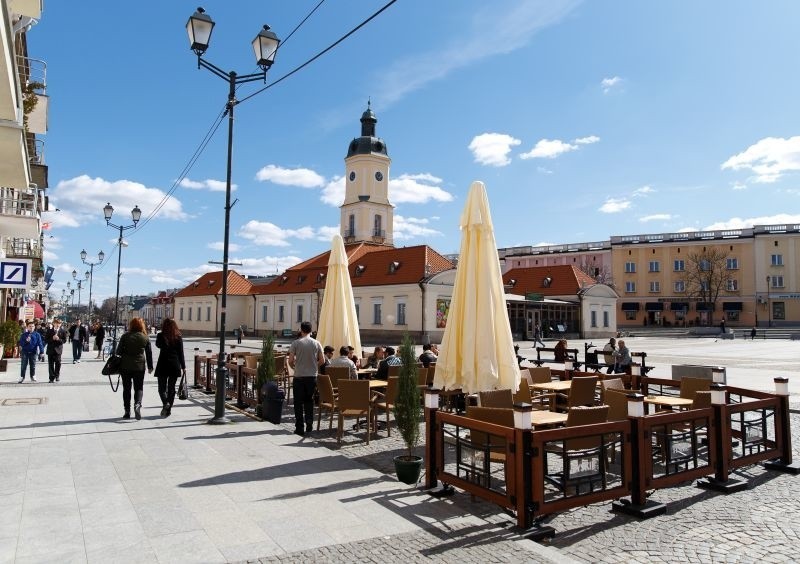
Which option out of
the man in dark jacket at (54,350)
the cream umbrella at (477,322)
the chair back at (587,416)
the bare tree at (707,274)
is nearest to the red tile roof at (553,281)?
the bare tree at (707,274)

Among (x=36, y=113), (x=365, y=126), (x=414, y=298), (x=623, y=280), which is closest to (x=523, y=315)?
(x=414, y=298)

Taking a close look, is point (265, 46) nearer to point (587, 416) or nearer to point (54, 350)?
point (587, 416)

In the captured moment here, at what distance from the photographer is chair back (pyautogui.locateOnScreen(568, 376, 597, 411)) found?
8.79 meters

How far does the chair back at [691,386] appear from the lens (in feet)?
27.8

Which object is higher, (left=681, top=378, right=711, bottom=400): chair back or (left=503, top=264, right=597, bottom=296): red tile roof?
(left=503, top=264, right=597, bottom=296): red tile roof

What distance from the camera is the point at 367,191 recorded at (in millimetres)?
57781

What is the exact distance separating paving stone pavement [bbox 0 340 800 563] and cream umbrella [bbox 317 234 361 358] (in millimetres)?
4986

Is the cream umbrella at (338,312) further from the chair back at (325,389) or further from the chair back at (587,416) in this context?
the chair back at (587,416)

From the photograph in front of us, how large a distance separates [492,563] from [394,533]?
94cm

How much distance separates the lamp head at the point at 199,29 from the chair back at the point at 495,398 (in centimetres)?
784

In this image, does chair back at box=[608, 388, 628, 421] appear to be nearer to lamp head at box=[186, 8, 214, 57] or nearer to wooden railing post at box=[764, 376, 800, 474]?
wooden railing post at box=[764, 376, 800, 474]

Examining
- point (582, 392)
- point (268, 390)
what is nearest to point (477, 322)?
point (582, 392)

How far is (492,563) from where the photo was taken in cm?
432

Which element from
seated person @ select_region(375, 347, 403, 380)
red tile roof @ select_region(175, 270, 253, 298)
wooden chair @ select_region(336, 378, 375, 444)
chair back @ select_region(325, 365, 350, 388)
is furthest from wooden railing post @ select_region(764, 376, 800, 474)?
red tile roof @ select_region(175, 270, 253, 298)
